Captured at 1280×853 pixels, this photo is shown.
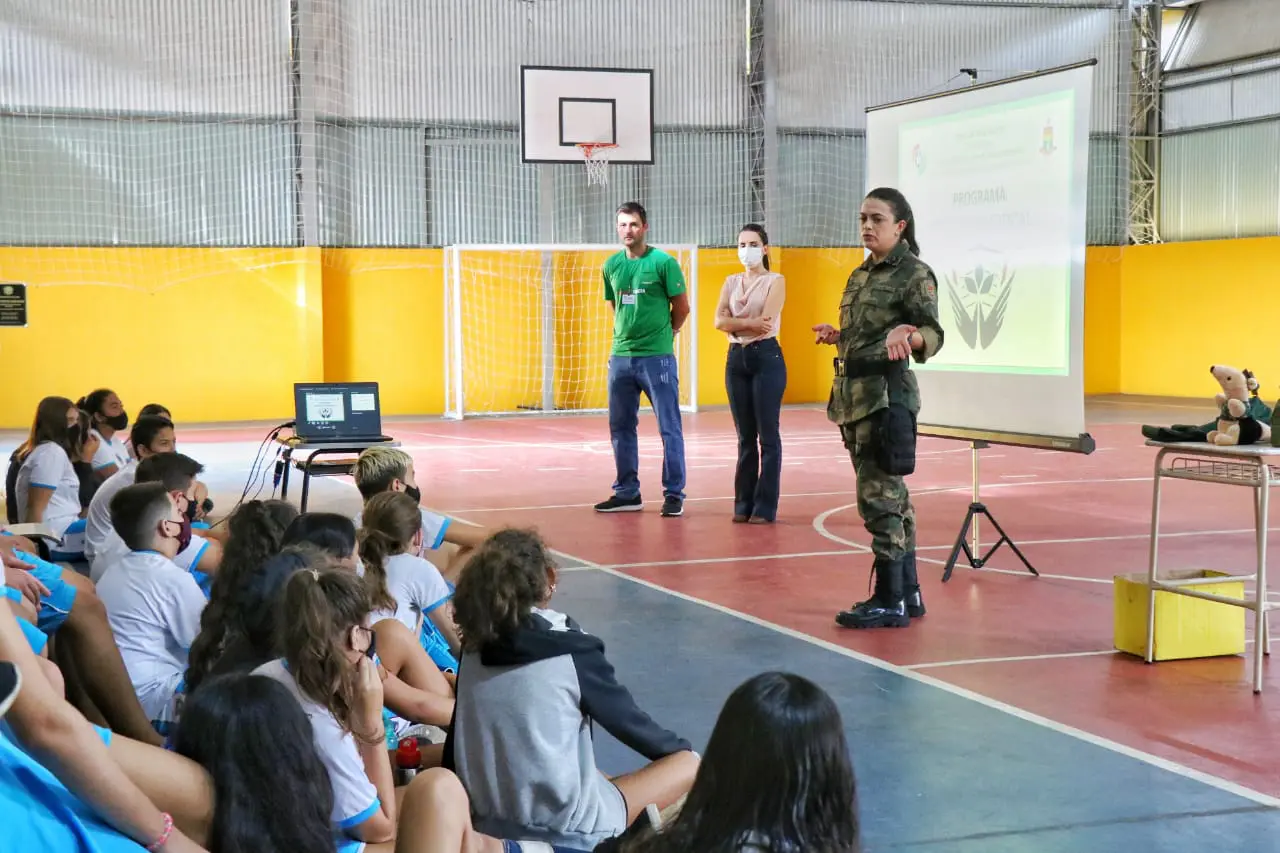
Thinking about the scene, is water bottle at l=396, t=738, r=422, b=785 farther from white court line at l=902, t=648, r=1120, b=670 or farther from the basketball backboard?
the basketball backboard

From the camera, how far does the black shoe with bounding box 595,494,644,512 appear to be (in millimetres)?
9133

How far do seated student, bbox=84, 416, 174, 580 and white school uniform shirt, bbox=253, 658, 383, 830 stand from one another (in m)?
1.85

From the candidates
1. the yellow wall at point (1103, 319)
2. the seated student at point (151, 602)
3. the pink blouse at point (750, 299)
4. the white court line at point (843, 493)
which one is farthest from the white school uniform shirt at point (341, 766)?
the yellow wall at point (1103, 319)

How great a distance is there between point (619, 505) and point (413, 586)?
4968 mm

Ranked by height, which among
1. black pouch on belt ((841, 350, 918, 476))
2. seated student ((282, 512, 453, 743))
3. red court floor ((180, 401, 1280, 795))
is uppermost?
black pouch on belt ((841, 350, 918, 476))

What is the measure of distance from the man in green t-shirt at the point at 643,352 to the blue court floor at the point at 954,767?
11.2 ft

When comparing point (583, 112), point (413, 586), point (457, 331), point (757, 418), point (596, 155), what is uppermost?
point (583, 112)

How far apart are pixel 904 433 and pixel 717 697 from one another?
4.80 feet

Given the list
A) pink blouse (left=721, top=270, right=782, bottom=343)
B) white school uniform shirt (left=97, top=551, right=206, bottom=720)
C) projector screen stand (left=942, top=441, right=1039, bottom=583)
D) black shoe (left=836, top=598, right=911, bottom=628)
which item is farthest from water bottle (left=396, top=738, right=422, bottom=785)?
pink blouse (left=721, top=270, right=782, bottom=343)

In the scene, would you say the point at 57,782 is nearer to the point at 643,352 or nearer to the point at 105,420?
the point at 105,420

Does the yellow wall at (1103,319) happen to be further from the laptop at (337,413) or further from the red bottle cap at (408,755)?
the red bottle cap at (408,755)

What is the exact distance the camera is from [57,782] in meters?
1.95

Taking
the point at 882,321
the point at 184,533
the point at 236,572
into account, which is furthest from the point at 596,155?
the point at 236,572

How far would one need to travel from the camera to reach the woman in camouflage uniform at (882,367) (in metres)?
5.58
